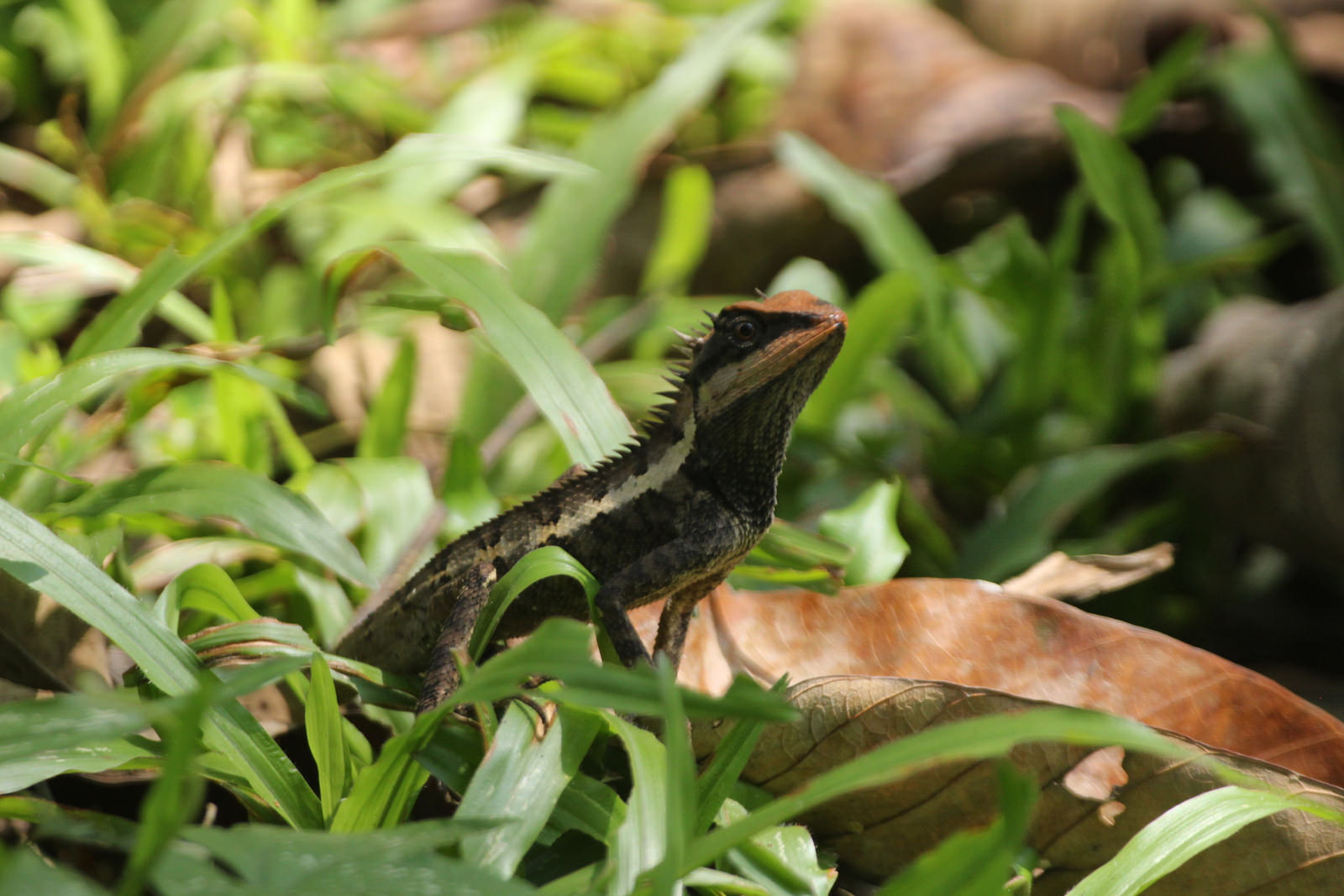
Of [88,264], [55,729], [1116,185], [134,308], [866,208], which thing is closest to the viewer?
[55,729]

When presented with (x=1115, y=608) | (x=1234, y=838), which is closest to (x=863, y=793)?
(x=1234, y=838)

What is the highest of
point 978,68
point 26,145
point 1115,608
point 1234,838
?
point 26,145

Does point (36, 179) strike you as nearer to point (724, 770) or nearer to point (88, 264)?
point (88, 264)

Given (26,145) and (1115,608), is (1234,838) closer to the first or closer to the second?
(1115,608)

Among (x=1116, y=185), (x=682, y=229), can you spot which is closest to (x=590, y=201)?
(x=682, y=229)

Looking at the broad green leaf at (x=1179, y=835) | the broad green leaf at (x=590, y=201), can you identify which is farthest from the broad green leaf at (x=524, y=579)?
the broad green leaf at (x=590, y=201)
